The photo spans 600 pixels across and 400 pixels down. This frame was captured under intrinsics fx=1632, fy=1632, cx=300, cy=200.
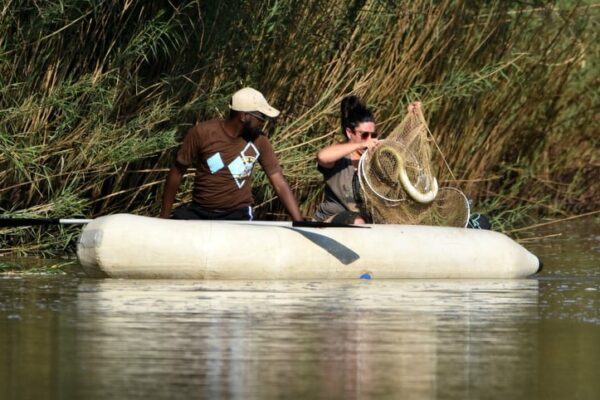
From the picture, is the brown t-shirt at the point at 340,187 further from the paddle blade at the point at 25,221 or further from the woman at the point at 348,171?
the paddle blade at the point at 25,221

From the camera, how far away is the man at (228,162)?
1022cm

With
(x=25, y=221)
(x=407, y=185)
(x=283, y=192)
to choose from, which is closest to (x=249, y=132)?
(x=283, y=192)

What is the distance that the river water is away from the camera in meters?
6.04

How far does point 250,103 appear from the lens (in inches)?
401

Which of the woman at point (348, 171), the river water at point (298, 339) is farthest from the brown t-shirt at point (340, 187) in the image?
A: the river water at point (298, 339)

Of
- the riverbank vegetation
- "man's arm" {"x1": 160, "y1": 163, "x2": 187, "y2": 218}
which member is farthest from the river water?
the riverbank vegetation

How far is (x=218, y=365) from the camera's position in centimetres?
644

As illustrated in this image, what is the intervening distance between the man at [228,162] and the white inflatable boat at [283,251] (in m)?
0.44

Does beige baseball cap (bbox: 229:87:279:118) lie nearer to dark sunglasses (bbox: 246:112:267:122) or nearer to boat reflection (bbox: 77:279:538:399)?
dark sunglasses (bbox: 246:112:267:122)

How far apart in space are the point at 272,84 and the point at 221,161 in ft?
7.68

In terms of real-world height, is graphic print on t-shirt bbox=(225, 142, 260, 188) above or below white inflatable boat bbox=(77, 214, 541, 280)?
above

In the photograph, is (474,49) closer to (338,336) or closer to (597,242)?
(597,242)

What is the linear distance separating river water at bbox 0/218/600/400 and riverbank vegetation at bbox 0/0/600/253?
1280 millimetres

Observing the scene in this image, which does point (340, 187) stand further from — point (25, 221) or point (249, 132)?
point (25, 221)
